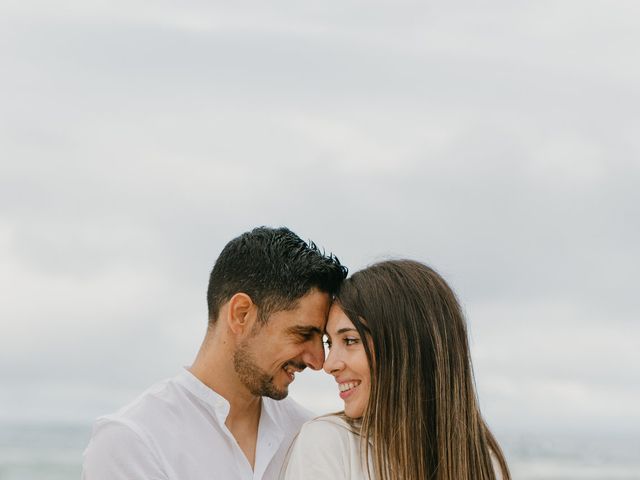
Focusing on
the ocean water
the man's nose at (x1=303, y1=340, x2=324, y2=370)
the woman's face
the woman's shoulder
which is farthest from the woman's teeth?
the ocean water

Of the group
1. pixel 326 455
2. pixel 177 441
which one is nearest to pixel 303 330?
pixel 177 441

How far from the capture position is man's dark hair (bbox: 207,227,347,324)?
3.74m

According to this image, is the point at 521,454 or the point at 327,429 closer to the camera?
the point at 327,429

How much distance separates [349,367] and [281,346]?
0.53 m

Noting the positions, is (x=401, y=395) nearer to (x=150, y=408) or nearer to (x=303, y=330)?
(x=303, y=330)

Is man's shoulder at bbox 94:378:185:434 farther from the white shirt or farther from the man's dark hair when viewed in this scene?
the man's dark hair

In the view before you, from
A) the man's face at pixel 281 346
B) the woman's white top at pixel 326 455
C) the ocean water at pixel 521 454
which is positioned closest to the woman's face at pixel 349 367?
the woman's white top at pixel 326 455

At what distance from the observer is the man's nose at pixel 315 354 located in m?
3.77

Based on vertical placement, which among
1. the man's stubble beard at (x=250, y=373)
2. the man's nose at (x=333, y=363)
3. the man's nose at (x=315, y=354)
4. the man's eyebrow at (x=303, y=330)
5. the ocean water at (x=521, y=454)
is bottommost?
the man's nose at (x=333, y=363)

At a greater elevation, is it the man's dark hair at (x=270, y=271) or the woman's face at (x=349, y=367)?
the man's dark hair at (x=270, y=271)

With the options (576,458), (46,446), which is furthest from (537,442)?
(46,446)

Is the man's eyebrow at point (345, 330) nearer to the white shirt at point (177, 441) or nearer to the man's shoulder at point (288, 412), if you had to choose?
the white shirt at point (177, 441)

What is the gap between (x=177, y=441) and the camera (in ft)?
11.6

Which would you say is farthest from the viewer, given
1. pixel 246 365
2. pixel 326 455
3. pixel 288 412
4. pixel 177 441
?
pixel 288 412
